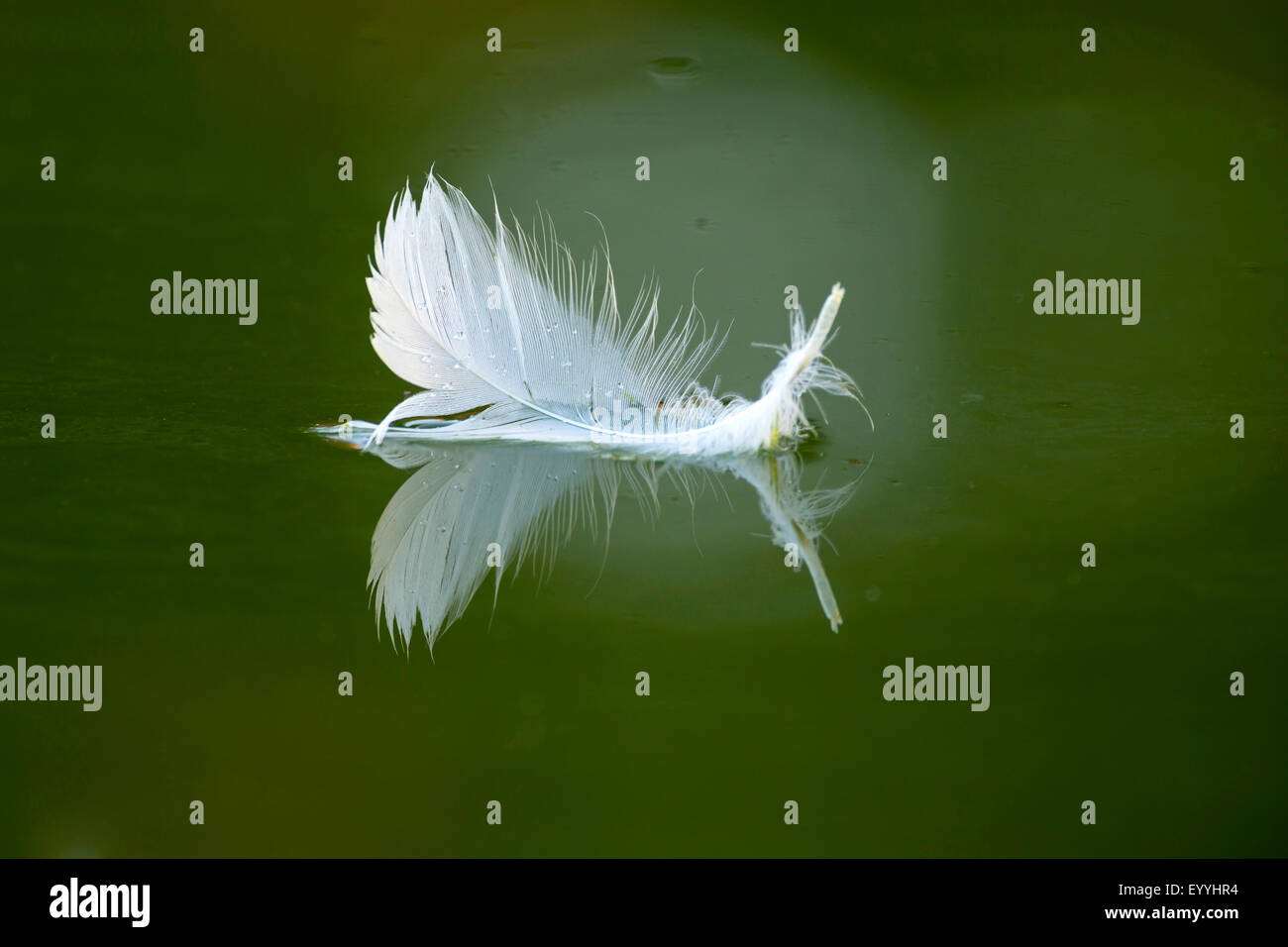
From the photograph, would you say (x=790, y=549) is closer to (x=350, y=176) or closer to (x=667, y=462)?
(x=667, y=462)

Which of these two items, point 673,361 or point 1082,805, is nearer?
point 1082,805

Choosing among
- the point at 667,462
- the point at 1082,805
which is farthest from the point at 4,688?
the point at 1082,805

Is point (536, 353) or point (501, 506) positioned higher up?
point (536, 353)

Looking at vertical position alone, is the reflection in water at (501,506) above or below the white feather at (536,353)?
below
